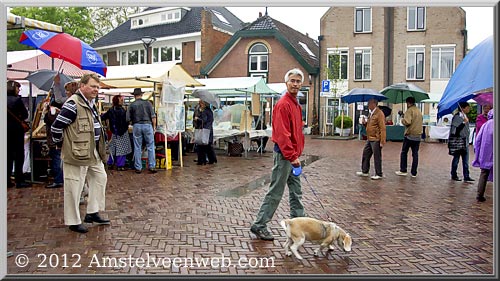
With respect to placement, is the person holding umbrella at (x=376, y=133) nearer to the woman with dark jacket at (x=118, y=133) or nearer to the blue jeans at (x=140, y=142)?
the blue jeans at (x=140, y=142)

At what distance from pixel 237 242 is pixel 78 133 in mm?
2005

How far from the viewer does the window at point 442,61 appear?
17473 mm

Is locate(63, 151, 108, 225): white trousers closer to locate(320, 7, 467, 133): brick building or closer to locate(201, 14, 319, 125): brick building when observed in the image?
locate(320, 7, 467, 133): brick building

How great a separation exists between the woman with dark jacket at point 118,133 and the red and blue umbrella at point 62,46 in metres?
2.59

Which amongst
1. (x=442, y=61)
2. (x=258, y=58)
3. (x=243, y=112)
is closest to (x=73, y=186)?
(x=243, y=112)

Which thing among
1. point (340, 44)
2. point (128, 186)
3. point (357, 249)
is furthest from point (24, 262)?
point (340, 44)

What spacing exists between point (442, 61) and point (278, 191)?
1579 centimetres

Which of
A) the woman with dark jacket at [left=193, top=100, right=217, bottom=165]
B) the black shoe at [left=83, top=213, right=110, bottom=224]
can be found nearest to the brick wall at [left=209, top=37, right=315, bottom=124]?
the woman with dark jacket at [left=193, top=100, right=217, bottom=165]

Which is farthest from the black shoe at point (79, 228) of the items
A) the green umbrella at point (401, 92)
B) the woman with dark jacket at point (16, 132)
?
the green umbrella at point (401, 92)

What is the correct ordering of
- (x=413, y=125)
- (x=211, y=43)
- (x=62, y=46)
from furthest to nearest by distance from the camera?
(x=211, y=43)
(x=413, y=125)
(x=62, y=46)

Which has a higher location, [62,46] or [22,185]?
[62,46]

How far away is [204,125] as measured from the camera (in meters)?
11.2

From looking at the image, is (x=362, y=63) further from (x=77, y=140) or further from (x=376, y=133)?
(x=77, y=140)

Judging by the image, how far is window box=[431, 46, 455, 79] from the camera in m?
17.5
